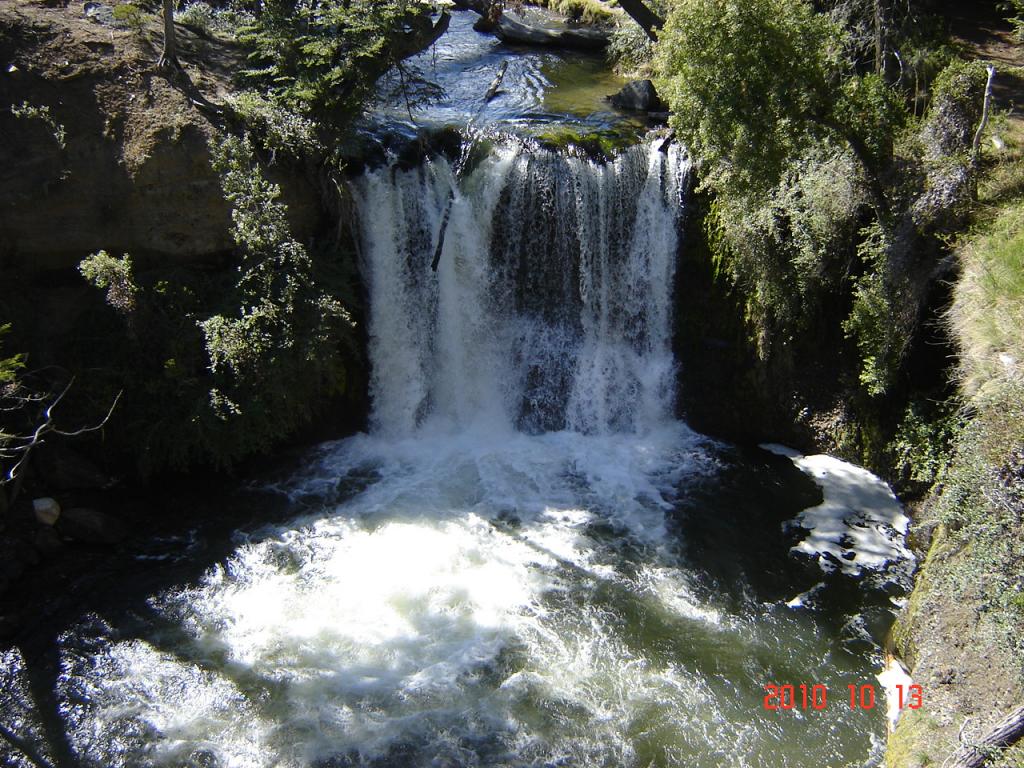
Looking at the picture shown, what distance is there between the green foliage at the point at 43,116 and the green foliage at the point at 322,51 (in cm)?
316

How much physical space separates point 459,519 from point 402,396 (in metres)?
3.00

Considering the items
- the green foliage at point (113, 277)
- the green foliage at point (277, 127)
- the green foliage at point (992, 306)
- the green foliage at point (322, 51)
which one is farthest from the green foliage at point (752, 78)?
the green foliage at point (113, 277)

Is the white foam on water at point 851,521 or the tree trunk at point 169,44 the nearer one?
the white foam on water at point 851,521

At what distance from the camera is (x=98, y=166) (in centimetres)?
1144

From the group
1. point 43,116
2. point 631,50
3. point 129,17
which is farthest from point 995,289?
point 129,17

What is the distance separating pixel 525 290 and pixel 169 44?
23.9ft

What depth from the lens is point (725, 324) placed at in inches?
484

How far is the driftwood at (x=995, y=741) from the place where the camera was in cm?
589

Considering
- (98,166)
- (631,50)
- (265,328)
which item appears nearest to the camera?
(265,328)

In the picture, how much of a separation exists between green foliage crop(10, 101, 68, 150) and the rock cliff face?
0.06 ft

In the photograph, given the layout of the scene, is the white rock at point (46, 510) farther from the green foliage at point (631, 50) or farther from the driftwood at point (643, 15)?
the green foliage at point (631, 50)

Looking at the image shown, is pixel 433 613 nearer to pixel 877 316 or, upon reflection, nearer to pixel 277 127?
pixel 877 316

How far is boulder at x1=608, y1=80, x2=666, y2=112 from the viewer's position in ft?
48.6

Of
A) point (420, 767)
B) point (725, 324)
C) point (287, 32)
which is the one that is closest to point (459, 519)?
point (420, 767)
